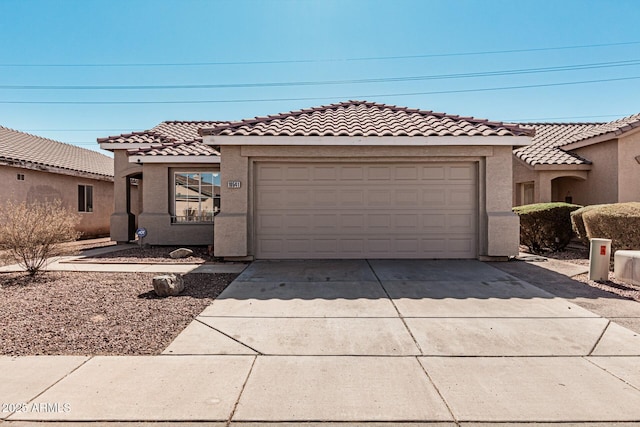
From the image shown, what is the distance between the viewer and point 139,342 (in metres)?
4.34

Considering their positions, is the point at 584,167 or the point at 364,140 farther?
the point at 584,167

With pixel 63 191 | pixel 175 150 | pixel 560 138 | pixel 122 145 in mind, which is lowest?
pixel 63 191

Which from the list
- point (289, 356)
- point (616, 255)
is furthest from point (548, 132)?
point (289, 356)

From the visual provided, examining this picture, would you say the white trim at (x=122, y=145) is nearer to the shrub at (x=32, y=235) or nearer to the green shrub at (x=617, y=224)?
the shrub at (x=32, y=235)

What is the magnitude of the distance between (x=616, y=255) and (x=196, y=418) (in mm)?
8408

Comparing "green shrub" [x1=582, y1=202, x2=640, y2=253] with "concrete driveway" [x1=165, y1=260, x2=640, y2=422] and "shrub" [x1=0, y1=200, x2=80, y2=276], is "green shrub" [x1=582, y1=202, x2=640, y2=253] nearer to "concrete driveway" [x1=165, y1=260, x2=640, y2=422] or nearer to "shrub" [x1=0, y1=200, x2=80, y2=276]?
"concrete driveway" [x1=165, y1=260, x2=640, y2=422]

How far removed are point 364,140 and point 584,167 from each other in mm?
10290

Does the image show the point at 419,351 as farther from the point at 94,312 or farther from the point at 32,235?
the point at 32,235

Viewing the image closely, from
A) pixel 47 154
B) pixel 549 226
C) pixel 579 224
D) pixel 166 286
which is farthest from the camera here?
pixel 47 154

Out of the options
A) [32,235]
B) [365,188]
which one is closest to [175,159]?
[32,235]

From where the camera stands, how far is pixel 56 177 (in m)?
16.1

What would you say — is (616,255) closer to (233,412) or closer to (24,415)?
(233,412)

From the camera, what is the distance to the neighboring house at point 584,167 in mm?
12258

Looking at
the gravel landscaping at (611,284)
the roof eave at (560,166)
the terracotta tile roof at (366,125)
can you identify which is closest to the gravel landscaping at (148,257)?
the terracotta tile roof at (366,125)
